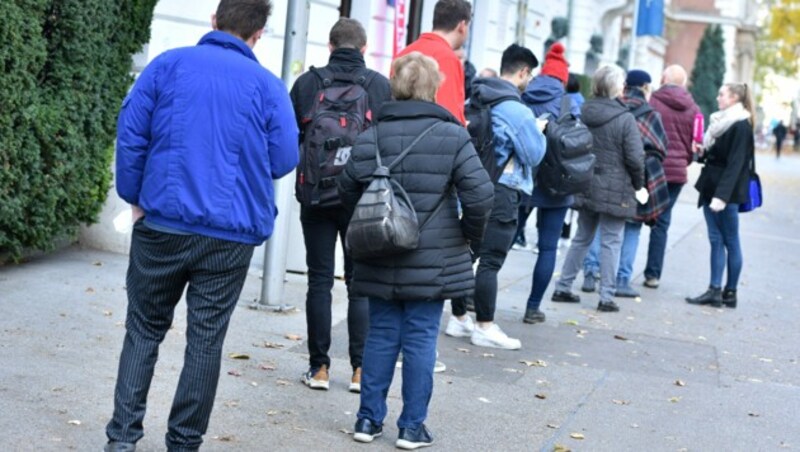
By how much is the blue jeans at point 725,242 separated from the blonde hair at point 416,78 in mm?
6187

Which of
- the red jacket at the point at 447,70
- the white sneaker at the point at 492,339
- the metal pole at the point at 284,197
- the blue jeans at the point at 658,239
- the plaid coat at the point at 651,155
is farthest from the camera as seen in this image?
the blue jeans at the point at 658,239

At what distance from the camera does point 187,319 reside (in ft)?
17.9

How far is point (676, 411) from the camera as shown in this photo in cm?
765

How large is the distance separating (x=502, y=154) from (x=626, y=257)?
3820 mm

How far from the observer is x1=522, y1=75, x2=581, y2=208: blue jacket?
32.6 feet

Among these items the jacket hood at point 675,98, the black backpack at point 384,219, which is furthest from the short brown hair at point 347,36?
the jacket hood at point 675,98

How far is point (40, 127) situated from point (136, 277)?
4249 millimetres

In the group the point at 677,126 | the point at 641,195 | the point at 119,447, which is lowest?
the point at 119,447

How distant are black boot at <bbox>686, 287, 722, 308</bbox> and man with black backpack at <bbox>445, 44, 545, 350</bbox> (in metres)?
3.49

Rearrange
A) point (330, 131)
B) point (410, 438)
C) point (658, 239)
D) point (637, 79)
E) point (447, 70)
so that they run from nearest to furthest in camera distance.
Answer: point (410, 438), point (330, 131), point (447, 70), point (637, 79), point (658, 239)

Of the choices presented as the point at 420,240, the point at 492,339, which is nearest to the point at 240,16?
the point at 420,240

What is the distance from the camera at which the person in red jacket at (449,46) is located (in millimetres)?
7770

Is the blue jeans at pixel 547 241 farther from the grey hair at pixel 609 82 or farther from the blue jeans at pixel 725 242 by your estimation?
Answer: the blue jeans at pixel 725 242

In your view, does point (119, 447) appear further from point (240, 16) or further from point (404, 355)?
point (240, 16)
